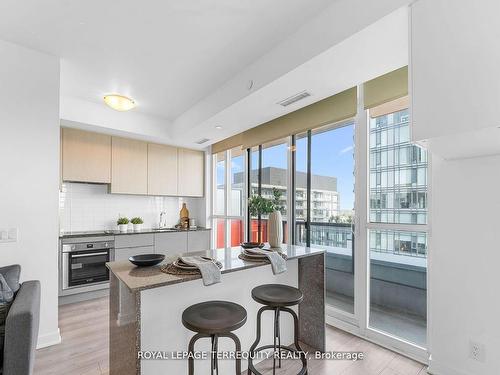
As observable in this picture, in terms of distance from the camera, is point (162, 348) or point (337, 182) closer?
point (162, 348)

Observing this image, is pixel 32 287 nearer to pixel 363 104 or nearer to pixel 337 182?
pixel 337 182

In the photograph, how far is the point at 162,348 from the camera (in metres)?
1.81

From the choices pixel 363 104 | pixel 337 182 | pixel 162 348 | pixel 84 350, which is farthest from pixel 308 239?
pixel 84 350

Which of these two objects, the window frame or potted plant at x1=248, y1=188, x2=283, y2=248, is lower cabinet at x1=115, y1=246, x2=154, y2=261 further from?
potted plant at x1=248, y1=188, x2=283, y2=248

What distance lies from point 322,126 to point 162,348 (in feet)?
8.95

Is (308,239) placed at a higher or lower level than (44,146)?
lower

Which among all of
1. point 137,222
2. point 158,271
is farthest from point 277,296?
point 137,222

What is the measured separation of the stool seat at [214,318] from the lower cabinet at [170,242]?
9.59ft

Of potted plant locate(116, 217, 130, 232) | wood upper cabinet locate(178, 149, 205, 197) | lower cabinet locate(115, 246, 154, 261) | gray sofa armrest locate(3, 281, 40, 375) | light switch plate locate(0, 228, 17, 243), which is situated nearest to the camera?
gray sofa armrest locate(3, 281, 40, 375)

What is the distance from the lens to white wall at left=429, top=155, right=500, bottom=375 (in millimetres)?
1859

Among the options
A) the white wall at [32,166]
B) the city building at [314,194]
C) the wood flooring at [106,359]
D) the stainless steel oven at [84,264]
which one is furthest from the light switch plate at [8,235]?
the city building at [314,194]

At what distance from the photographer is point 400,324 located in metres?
2.62

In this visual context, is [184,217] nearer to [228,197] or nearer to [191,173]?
[191,173]

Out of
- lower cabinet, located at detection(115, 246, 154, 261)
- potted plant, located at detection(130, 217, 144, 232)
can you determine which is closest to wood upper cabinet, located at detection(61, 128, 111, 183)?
potted plant, located at detection(130, 217, 144, 232)
